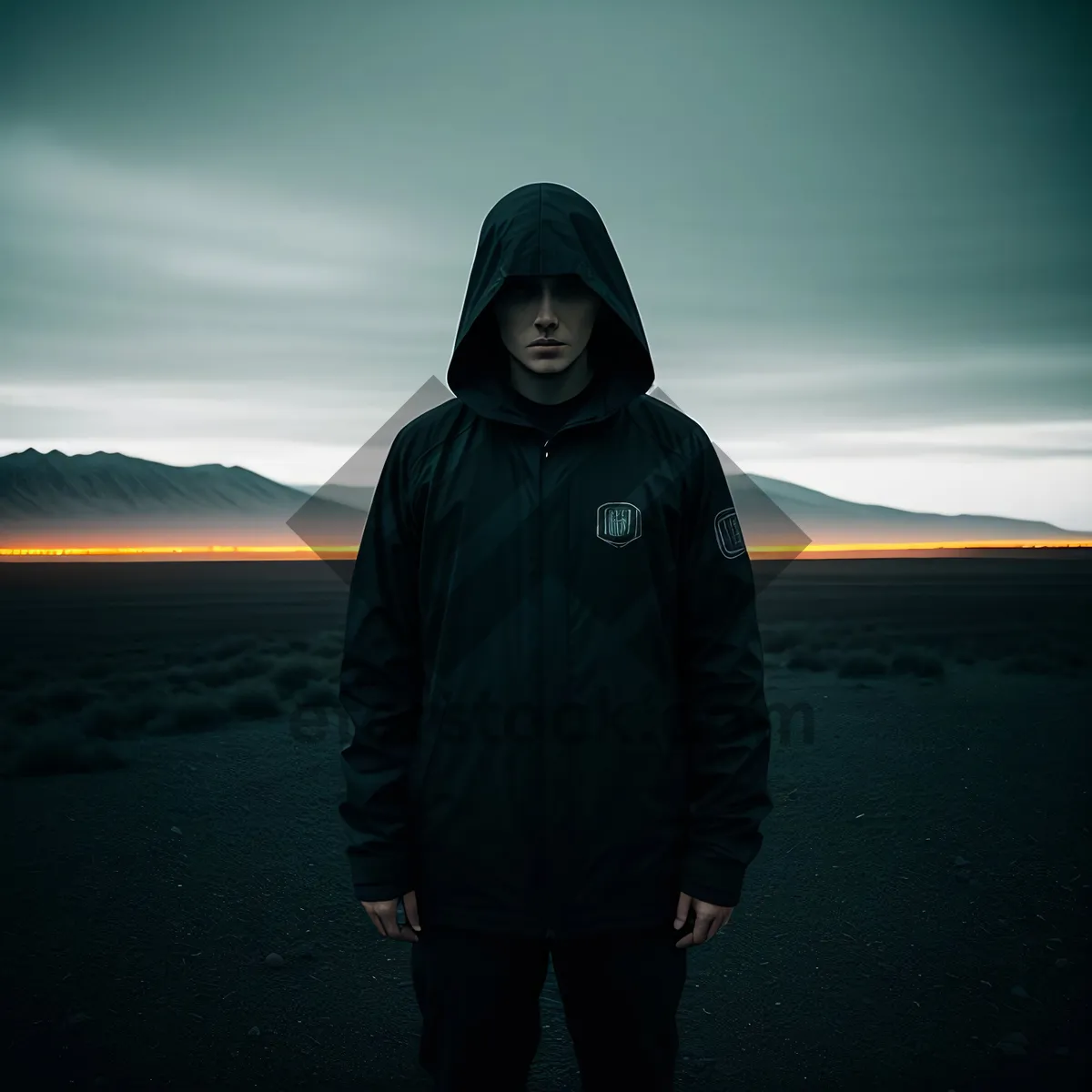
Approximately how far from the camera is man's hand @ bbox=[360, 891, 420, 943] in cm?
194

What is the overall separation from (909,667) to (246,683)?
1152cm

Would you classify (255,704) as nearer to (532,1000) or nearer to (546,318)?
(532,1000)

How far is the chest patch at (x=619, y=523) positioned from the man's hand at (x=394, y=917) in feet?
3.12

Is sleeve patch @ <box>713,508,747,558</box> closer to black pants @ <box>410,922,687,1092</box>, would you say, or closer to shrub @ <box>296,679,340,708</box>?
black pants @ <box>410,922,687,1092</box>

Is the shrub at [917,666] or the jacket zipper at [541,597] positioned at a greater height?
the jacket zipper at [541,597]

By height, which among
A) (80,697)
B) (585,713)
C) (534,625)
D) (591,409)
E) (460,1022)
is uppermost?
(591,409)

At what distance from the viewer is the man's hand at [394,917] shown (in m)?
1.94

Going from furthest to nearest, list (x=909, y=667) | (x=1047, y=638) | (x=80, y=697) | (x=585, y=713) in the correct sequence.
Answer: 1. (x=1047, y=638)
2. (x=909, y=667)
3. (x=80, y=697)
4. (x=585, y=713)

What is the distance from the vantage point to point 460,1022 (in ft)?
6.30

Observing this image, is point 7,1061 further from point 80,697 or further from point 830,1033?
point 80,697

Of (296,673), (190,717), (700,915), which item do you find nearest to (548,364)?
(700,915)

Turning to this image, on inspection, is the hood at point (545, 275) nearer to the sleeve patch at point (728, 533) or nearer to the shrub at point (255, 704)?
the sleeve patch at point (728, 533)

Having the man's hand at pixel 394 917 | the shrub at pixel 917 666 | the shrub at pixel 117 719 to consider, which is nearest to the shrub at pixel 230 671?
Answer: the shrub at pixel 117 719

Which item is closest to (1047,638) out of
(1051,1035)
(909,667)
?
(909,667)
